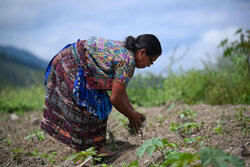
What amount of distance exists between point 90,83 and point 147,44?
2.36 ft

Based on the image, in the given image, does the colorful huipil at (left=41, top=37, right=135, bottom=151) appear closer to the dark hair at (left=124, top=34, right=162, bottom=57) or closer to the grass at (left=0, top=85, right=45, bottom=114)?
the dark hair at (left=124, top=34, right=162, bottom=57)

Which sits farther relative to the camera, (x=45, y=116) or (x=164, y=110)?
(x=164, y=110)

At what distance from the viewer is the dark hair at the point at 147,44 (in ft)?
7.72

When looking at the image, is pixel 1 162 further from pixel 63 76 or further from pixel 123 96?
pixel 123 96

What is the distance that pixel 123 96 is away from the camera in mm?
2254

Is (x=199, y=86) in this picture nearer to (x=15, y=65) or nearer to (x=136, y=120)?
(x=136, y=120)

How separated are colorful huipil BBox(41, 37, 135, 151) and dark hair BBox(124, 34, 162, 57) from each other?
92 millimetres

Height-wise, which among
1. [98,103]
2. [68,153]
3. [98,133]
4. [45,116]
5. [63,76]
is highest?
[63,76]

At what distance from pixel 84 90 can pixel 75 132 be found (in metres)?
0.48

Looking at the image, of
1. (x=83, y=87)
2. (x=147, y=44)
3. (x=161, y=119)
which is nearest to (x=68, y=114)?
(x=83, y=87)

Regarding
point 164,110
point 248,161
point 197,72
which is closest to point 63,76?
point 248,161

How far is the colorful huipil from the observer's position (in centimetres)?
240

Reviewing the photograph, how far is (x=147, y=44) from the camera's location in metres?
2.35

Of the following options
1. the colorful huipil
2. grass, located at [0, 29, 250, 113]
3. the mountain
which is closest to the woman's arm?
the colorful huipil
